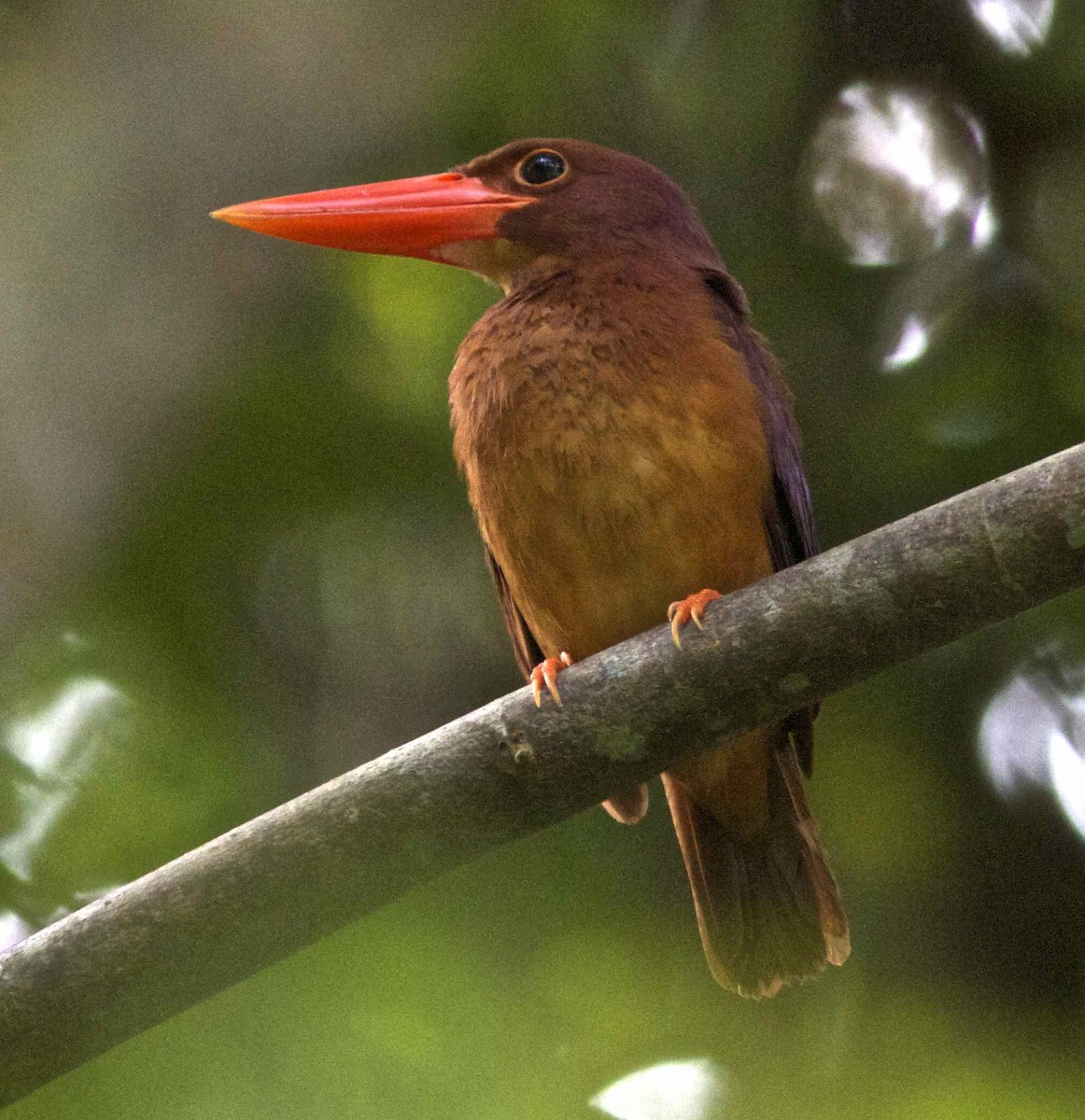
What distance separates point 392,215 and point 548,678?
148cm

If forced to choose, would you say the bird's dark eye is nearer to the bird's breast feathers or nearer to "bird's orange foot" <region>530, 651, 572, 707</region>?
the bird's breast feathers

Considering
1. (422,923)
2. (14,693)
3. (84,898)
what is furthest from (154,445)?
(422,923)

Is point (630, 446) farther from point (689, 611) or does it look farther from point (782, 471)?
point (689, 611)

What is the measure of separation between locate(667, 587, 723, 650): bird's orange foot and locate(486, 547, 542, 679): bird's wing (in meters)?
0.76

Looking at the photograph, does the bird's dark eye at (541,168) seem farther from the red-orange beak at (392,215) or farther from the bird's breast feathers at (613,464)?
the bird's breast feathers at (613,464)

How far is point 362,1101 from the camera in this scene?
237 centimetres

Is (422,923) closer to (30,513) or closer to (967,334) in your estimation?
(30,513)

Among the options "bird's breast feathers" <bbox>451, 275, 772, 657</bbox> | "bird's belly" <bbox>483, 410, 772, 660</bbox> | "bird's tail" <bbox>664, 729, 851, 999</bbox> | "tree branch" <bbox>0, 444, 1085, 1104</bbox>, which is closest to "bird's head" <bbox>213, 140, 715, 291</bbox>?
"bird's breast feathers" <bbox>451, 275, 772, 657</bbox>

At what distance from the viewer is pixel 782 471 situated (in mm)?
3266

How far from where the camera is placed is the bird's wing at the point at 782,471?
3271 mm

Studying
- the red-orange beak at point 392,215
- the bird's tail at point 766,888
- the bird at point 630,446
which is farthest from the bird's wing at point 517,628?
the red-orange beak at point 392,215

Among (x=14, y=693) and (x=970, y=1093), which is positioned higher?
(x=14, y=693)

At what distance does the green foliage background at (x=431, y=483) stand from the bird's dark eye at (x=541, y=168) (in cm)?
29

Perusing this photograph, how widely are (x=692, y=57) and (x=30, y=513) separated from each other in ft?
6.64
